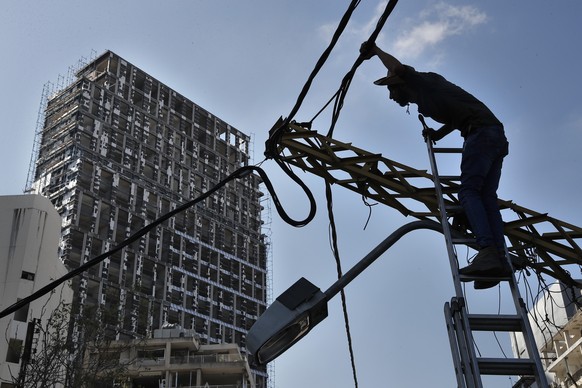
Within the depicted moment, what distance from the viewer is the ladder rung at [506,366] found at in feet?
14.1

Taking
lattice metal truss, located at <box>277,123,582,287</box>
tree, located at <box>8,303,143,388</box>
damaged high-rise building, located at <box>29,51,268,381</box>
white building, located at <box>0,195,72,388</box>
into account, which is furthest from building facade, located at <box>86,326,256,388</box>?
lattice metal truss, located at <box>277,123,582,287</box>

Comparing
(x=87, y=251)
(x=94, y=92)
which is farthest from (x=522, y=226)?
(x=94, y=92)

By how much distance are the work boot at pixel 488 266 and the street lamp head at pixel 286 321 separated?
1.19 meters

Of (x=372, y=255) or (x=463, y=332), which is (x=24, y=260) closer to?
(x=372, y=255)

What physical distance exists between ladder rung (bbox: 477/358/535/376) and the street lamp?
3.43ft

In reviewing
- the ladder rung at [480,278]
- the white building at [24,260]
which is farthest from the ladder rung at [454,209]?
the white building at [24,260]

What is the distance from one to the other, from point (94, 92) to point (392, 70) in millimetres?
91717

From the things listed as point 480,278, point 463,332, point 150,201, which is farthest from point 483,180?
point 150,201

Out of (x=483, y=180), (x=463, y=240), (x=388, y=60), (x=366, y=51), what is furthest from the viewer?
(x=388, y=60)

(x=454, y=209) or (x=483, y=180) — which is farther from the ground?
(x=483, y=180)

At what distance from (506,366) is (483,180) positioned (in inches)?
73.4

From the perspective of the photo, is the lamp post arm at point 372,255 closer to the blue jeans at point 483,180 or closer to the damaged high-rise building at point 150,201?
the blue jeans at point 483,180

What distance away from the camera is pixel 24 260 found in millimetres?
41688

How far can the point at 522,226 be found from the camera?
8906 millimetres
